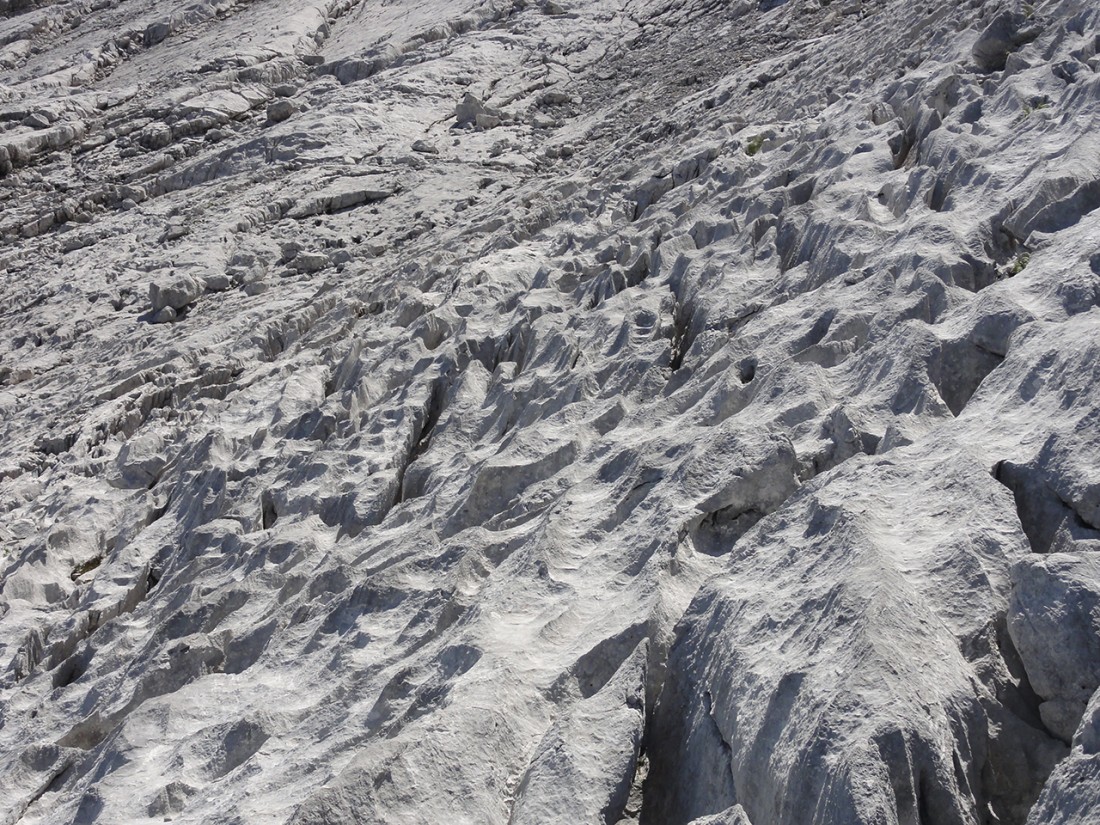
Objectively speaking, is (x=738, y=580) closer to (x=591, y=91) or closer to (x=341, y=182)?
(x=341, y=182)

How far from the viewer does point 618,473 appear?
1020 cm

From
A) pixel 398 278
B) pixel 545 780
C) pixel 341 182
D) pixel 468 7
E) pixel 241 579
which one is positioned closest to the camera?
pixel 545 780

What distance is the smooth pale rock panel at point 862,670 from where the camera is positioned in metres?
5.08

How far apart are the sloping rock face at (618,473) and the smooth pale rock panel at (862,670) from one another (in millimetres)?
26

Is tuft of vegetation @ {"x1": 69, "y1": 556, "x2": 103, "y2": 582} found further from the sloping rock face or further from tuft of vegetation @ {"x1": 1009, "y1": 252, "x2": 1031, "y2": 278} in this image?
tuft of vegetation @ {"x1": 1009, "y1": 252, "x2": 1031, "y2": 278}

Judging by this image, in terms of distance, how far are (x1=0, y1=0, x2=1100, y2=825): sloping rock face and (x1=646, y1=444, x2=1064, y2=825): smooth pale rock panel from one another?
0.08ft

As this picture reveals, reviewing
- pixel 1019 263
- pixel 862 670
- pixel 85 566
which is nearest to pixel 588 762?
pixel 862 670

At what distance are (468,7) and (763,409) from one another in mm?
35017

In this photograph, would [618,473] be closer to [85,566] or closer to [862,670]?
[862,670]

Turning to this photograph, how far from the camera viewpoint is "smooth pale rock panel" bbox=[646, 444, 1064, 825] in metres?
5.08

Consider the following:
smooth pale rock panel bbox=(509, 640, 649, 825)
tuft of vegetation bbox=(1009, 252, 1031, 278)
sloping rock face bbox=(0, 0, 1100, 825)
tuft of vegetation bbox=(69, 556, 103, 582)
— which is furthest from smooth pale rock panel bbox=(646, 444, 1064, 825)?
tuft of vegetation bbox=(69, 556, 103, 582)

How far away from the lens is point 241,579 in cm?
1245

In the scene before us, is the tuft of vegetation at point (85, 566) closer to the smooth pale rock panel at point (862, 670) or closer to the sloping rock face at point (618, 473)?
the sloping rock face at point (618, 473)

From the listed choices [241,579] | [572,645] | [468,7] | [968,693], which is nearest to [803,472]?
[572,645]
